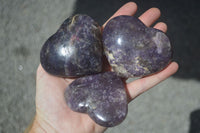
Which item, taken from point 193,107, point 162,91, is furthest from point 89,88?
point 193,107

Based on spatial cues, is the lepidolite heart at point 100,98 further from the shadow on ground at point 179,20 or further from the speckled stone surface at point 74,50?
the shadow on ground at point 179,20

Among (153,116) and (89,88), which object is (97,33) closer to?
(89,88)

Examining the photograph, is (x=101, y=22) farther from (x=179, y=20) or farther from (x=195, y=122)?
(x=195, y=122)

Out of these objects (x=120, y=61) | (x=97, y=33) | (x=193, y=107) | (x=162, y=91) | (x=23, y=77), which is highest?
(x=97, y=33)

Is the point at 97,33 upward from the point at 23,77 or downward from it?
upward

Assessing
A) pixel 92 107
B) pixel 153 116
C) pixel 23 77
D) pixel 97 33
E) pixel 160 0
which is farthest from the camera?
pixel 160 0

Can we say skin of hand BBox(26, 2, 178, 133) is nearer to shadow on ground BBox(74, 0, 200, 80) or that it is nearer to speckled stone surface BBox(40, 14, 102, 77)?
speckled stone surface BBox(40, 14, 102, 77)

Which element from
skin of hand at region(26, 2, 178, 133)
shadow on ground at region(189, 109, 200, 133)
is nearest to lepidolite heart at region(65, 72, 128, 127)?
skin of hand at region(26, 2, 178, 133)
